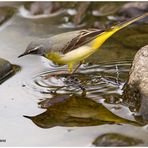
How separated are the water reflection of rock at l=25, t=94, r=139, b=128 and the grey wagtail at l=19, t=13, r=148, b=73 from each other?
1.69 ft

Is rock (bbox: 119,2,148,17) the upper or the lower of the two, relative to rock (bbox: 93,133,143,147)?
upper

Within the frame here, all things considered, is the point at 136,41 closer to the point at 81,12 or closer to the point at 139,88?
the point at 81,12

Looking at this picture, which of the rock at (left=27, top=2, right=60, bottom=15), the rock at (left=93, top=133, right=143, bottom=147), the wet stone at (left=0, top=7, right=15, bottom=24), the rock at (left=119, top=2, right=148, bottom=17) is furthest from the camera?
the rock at (left=27, top=2, right=60, bottom=15)

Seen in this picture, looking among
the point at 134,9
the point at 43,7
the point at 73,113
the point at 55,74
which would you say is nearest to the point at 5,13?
the point at 43,7

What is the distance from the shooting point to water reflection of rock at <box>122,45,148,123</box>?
6270 millimetres

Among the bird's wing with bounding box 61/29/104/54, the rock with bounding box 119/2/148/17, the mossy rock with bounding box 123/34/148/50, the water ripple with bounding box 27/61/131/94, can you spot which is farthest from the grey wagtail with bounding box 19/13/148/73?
the rock with bounding box 119/2/148/17

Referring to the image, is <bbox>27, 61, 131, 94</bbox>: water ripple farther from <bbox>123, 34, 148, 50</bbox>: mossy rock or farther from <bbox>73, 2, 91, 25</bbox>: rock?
<bbox>73, 2, 91, 25</bbox>: rock

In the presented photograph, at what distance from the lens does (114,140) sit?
570 cm

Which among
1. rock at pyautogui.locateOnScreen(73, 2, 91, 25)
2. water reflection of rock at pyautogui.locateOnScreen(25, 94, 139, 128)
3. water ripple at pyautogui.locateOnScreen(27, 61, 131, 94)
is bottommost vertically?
water reflection of rock at pyautogui.locateOnScreen(25, 94, 139, 128)

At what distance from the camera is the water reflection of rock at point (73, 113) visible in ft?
20.8

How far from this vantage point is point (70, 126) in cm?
624

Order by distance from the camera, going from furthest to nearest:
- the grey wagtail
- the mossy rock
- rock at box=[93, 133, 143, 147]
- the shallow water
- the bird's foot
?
the mossy rock → the bird's foot → the grey wagtail → the shallow water → rock at box=[93, 133, 143, 147]

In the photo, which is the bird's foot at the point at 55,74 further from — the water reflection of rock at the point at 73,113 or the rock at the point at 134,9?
the rock at the point at 134,9

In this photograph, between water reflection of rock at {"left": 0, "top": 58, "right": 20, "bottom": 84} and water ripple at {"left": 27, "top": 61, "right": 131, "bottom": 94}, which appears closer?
water ripple at {"left": 27, "top": 61, "right": 131, "bottom": 94}
